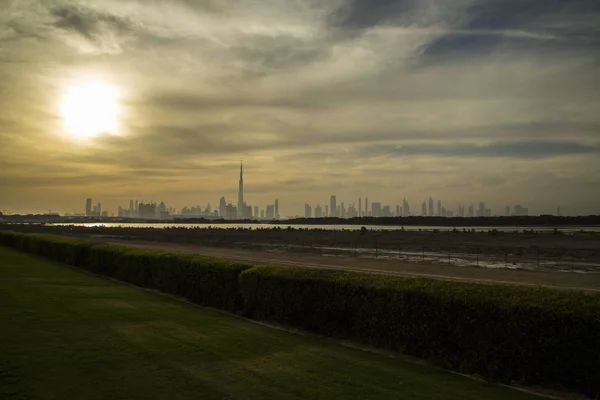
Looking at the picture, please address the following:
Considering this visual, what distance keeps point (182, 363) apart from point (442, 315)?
5.06 m

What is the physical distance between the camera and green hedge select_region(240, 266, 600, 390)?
25.3 feet

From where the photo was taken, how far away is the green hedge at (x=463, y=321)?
25.3 feet

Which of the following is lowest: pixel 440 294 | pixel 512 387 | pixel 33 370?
pixel 512 387

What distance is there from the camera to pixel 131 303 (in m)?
14.0

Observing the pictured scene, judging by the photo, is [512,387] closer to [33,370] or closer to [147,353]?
[147,353]

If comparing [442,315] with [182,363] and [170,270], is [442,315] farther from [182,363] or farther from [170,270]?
[170,270]

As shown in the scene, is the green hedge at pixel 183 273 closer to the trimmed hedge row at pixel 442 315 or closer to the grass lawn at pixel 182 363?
the trimmed hedge row at pixel 442 315

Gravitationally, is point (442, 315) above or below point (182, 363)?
above

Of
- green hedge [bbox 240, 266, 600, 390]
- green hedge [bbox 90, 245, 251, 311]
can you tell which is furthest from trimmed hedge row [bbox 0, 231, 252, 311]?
green hedge [bbox 240, 266, 600, 390]

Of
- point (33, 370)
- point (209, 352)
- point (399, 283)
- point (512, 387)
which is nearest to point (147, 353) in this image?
point (209, 352)

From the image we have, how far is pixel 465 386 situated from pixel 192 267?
10783 millimetres

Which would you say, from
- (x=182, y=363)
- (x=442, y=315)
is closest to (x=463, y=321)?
(x=442, y=315)

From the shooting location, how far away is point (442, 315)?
9.26 m

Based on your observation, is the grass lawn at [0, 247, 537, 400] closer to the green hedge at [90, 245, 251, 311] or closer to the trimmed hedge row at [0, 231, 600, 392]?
the trimmed hedge row at [0, 231, 600, 392]
